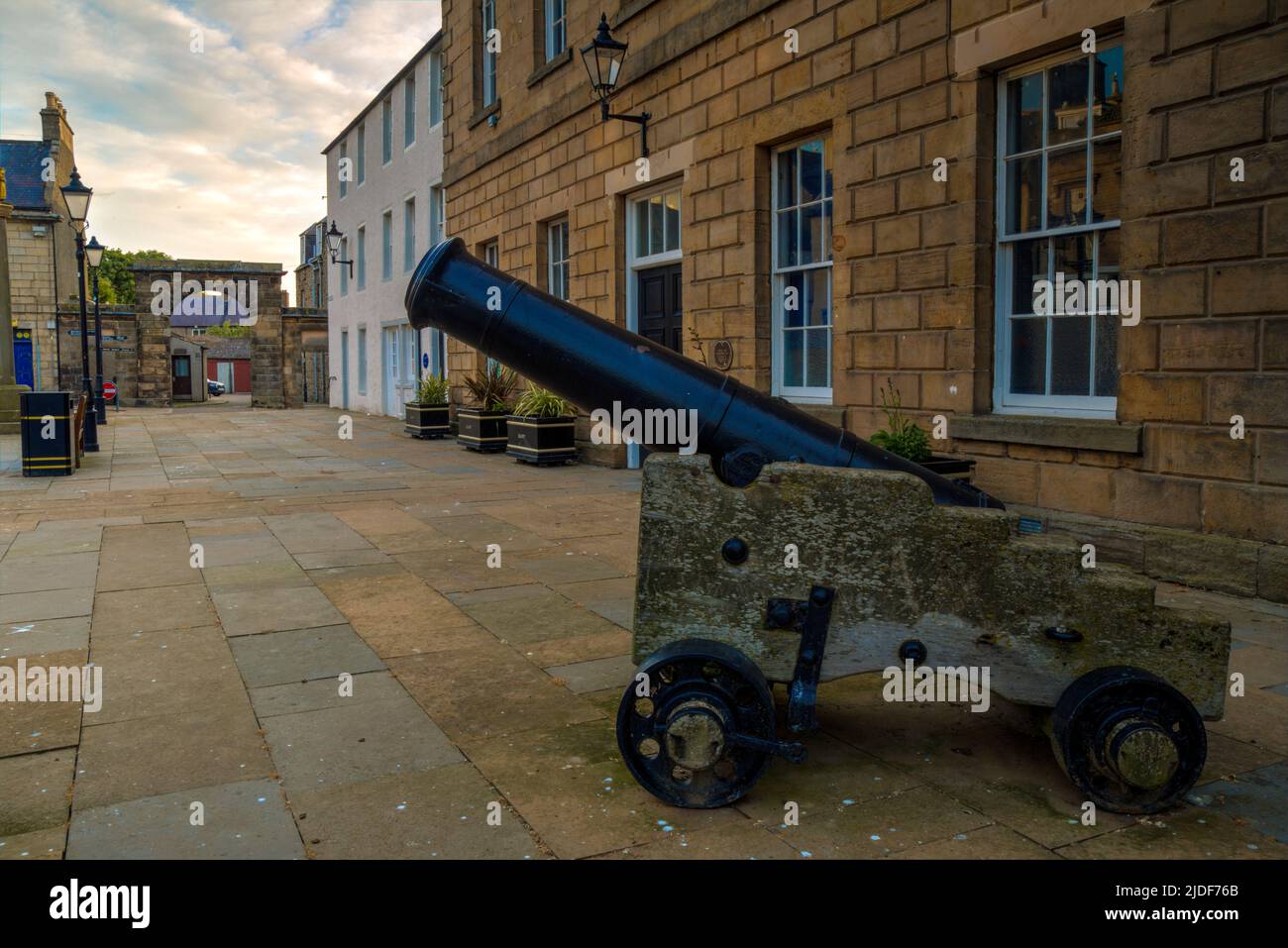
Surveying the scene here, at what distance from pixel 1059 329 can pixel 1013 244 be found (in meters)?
0.75

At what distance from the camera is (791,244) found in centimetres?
973

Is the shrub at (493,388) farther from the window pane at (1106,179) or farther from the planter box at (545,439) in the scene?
the window pane at (1106,179)

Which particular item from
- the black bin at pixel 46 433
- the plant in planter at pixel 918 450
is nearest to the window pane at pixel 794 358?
the plant in planter at pixel 918 450

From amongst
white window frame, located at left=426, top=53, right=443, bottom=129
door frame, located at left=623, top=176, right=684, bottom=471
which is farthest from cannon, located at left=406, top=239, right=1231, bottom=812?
white window frame, located at left=426, top=53, right=443, bottom=129

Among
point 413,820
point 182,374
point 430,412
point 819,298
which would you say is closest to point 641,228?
point 819,298

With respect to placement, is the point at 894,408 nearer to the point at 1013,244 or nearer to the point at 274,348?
the point at 1013,244

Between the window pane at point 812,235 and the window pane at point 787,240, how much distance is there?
0.14 metres

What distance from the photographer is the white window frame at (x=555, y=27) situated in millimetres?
14241

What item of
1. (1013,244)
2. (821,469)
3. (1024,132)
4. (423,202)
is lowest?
(821,469)

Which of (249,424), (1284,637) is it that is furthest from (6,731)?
(249,424)

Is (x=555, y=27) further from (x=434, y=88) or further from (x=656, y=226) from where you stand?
(x=434, y=88)

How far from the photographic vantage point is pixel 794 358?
385 inches

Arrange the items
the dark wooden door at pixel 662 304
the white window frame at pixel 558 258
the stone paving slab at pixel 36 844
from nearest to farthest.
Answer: the stone paving slab at pixel 36 844 < the dark wooden door at pixel 662 304 < the white window frame at pixel 558 258

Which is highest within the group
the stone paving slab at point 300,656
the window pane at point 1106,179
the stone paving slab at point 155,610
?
the window pane at point 1106,179
